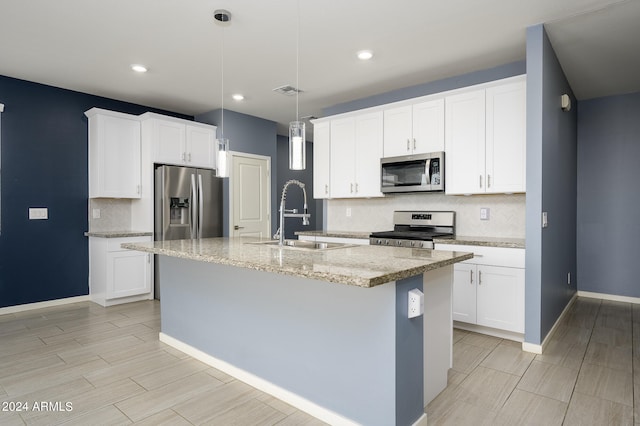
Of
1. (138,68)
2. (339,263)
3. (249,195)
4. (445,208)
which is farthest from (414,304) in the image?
(249,195)

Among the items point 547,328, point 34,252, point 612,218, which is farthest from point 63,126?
point 612,218

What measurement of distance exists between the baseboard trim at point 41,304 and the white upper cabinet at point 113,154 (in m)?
1.28

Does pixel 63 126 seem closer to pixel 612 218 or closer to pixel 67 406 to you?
pixel 67 406

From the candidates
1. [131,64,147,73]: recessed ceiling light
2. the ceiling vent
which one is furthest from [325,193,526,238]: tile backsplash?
[131,64,147,73]: recessed ceiling light

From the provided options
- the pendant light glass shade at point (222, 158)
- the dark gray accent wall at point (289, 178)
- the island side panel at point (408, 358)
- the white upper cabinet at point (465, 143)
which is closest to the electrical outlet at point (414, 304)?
the island side panel at point (408, 358)

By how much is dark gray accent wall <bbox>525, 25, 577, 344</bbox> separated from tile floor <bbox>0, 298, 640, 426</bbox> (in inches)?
13.5

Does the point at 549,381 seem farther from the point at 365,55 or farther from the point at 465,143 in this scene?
the point at 365,55

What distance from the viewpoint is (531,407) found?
209 centimetres

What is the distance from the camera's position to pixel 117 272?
4371mm

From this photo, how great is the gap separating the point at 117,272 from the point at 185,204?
3.77ft

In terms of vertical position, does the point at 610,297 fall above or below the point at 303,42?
below

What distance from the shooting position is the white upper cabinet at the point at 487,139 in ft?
10.7

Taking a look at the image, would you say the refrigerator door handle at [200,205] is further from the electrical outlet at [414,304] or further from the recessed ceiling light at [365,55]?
the electrical outlet at [414,304]

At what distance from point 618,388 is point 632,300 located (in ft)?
9.66
